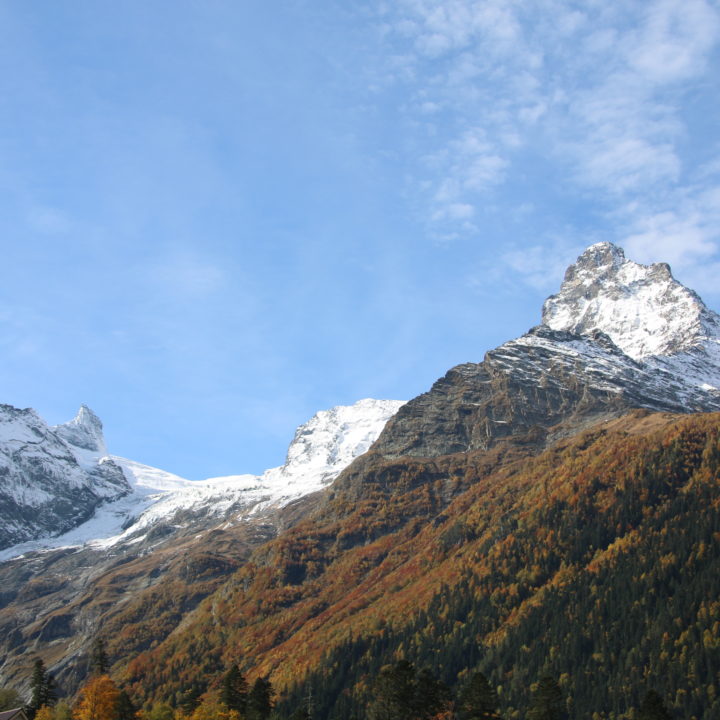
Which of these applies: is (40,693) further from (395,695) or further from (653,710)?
(653,710)

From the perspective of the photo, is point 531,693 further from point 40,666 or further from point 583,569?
point 40,666

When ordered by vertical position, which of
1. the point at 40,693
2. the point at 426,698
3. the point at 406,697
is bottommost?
the point at 40,693

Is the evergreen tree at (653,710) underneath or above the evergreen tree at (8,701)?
above

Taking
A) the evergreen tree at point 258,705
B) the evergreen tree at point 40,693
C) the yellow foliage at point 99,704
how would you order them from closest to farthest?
the evergreen tree at point 258,705, the yellow foliage at point 99,704, the evergreen tree at point 40,693

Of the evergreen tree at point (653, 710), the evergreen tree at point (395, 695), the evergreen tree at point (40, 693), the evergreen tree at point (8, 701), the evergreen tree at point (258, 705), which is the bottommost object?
the evergreen tree at point (8, 701)

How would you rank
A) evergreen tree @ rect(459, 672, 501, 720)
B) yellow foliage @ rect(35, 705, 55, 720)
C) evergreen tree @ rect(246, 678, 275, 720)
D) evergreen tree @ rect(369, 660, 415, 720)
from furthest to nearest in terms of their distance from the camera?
1. yellow foliage @ rect(35, 705, 55, 720)
2. evergreen tree @ rect(246, 678, 275, 720)
3. evergreen tree @ rect(369, 660, 415, 720)
4. evergreen tree @ rect(459, 672, 501, 720)

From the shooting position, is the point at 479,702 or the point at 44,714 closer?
the point at 479,702

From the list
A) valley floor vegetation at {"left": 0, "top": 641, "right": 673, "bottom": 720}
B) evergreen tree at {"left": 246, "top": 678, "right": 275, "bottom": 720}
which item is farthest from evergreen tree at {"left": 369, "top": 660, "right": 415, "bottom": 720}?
evergreen tree at {"left": 246, "top": 678, "right": 275, "bottom": 720}

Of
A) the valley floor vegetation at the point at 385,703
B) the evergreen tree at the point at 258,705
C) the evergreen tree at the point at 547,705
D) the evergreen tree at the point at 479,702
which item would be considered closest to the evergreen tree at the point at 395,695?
the valley floor vegetation at the point at 385,703

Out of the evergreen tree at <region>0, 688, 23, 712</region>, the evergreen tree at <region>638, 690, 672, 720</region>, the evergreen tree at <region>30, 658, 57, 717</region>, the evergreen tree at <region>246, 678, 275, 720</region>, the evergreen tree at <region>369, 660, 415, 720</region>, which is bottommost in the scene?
the evergreen tree at <region>0, 688, 23, 712</region>

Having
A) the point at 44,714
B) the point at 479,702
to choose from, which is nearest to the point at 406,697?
the point at 479,702

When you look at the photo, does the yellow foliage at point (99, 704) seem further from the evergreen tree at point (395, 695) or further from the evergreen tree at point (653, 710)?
the evergreen tree at point (653, 710)

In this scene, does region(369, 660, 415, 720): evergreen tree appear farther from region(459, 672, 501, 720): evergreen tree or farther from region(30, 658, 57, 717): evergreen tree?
region(30, 658, 57, 717): evergreen tree

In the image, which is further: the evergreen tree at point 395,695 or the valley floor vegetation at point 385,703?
the evergreen tree at point 395,695
